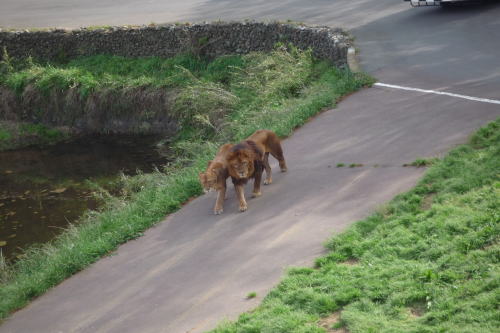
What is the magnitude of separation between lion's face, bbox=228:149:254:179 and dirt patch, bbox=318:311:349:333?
3938 millimetres

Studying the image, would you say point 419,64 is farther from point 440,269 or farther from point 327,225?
point 440,269

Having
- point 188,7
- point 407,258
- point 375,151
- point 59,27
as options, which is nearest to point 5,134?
point 59,27

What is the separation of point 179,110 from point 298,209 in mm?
11300

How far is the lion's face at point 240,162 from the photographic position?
1145 centimetres

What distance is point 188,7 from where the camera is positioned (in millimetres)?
28344

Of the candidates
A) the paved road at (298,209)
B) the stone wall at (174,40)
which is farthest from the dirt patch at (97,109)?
the paved road at (298,209)

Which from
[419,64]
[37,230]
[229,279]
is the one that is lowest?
[37,230]

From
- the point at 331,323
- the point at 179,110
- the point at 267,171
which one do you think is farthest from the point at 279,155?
the point at 179,110

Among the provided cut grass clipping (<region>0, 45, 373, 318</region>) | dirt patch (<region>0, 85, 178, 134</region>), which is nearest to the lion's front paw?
cut grass clipping (<region>0, 45, 373, 318</region>)

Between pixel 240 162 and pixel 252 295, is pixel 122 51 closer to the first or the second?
pixel 240 162

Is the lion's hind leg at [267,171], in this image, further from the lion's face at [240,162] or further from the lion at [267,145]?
the lion's face at [240,162]

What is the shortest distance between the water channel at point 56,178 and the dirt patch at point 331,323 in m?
9.39

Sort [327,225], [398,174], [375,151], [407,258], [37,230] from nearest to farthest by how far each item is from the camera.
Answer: [407,258] → [327,225] → [398,174] → [375,151] → [37,230]

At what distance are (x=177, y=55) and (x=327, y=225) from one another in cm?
1511
